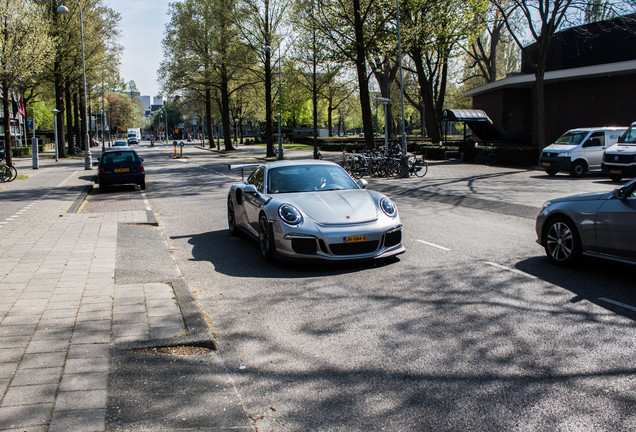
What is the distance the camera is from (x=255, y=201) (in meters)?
8.17

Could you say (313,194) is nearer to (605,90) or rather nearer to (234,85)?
(605,90)

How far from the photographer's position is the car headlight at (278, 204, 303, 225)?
7.01 m

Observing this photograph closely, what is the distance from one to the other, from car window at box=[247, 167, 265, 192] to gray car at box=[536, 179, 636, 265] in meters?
3.98

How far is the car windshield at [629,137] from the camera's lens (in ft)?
62.4

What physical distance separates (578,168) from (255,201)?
1756cm

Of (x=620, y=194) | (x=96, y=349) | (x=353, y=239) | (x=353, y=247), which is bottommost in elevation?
(x=96, y=349)

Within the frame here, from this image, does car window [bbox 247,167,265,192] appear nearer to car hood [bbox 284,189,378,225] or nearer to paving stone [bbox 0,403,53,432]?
car hood [bbox 284,189,378,225]

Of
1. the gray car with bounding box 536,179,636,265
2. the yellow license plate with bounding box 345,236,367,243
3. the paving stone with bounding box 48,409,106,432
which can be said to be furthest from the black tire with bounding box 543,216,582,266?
the paving stone with bounding box 48,409,106,432

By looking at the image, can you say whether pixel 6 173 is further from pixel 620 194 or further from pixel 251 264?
pixel 620 194

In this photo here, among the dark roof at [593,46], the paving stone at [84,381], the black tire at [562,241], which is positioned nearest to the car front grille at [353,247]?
the black tire at [562,241]

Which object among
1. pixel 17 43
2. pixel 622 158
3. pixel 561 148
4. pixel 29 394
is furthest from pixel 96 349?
pixel 17 43

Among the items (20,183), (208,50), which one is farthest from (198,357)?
(208,50)

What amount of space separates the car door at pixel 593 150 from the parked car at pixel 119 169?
1676 centimetres

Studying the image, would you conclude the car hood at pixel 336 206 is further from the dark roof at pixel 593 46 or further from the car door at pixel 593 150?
the dark roof at pixel 593 46
